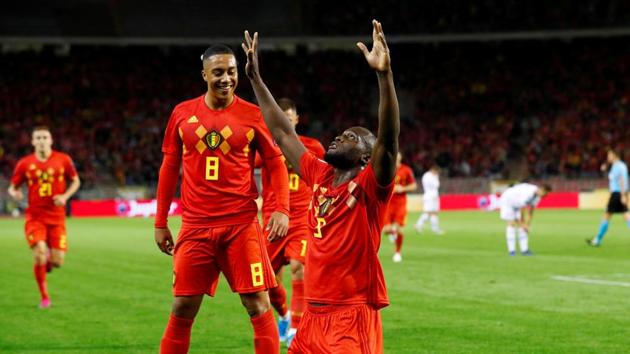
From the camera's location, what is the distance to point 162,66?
55.7 meters

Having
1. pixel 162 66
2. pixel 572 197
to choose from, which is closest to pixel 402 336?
pixel 572 197

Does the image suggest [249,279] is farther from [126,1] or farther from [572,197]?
[126,1]

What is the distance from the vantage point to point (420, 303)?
13.4m

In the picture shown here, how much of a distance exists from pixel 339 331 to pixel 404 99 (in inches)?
2012

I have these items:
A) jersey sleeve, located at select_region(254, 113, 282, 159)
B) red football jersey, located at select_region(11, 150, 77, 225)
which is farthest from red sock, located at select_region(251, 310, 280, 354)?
red football jersey, located at select_region(11, 150, 77, 225)

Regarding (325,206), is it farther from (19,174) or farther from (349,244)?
(19,174)

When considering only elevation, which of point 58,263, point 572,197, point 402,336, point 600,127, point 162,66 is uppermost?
point 162,66

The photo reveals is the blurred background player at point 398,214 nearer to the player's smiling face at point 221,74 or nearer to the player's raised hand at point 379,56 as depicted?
the player's smiling face at point 221,74

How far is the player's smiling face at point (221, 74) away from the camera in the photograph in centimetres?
757

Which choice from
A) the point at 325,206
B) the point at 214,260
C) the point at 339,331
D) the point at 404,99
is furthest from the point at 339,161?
the point at 404,99

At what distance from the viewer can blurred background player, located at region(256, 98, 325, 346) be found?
1018 cm

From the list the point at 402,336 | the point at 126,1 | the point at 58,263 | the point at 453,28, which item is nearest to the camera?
the point at 402,336

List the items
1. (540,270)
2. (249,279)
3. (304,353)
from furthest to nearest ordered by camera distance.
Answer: (540,270), (249,279), (304,353)

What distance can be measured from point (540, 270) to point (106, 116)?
36.9 meters
